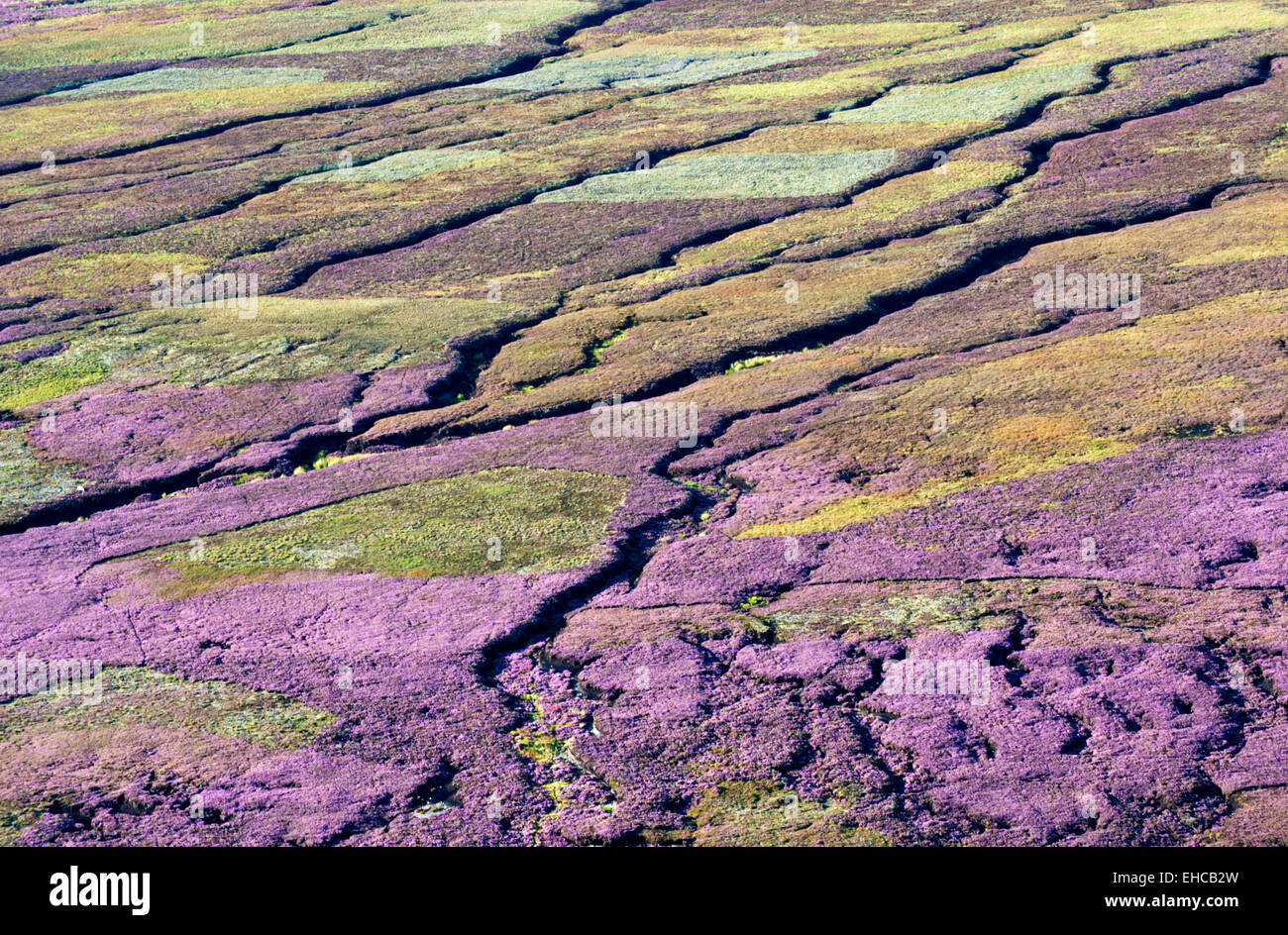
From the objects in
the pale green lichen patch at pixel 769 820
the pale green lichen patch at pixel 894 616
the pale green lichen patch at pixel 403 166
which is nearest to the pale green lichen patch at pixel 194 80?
the pale green lichen patch at pixel 403 166

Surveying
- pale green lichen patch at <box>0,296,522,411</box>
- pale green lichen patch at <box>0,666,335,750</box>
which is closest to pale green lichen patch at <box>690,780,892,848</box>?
pale green lichen patch at <box>0,666,335,750</box>

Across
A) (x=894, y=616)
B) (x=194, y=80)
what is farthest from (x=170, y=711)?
(x=194, y=80)

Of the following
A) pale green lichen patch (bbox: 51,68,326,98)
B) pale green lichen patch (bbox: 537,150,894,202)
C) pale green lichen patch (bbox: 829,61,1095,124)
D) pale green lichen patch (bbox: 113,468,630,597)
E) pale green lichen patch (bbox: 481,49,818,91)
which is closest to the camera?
pale green lichen patch (bbox: 113,468,630,597)

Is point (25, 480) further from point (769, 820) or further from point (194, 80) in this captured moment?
point (194, 80)

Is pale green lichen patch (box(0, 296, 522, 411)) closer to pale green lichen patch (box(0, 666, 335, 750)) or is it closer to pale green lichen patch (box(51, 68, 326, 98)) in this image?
pale green lichen patch (box(0, 666, 335, 750))

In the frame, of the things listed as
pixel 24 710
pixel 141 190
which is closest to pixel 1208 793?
pixel 24 710

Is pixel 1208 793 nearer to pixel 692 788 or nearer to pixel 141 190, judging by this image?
pixel 692 788
